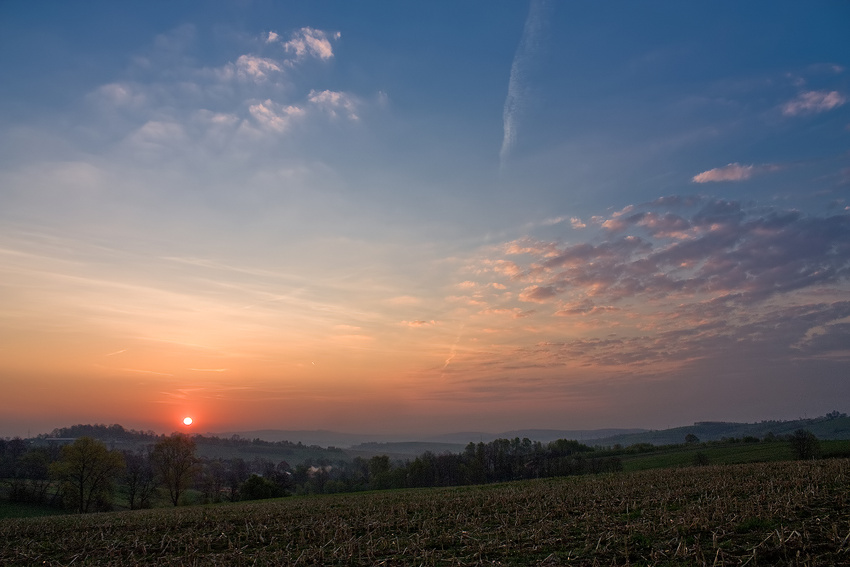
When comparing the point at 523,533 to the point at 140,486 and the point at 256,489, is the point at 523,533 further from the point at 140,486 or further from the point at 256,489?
the point at 140,486

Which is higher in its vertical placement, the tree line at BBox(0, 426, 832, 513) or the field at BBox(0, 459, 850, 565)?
the field at BBox(0, 459, 850, 565)

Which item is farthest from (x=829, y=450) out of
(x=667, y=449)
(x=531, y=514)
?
(x=531, y=514)

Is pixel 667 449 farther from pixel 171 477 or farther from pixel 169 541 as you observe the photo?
pixel 169 541

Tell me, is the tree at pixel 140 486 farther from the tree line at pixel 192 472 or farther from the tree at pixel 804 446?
the tree at pixel 804 446

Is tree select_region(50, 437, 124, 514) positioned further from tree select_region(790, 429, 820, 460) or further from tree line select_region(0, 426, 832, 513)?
tree select_region(790, 429, 820, 460)

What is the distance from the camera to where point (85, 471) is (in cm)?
7681

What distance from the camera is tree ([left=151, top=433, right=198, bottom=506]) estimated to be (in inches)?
3268

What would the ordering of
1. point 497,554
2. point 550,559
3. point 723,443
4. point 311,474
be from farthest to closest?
point 311,474, point 723,443, point 497,554, point 550,559

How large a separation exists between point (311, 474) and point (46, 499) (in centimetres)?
9029

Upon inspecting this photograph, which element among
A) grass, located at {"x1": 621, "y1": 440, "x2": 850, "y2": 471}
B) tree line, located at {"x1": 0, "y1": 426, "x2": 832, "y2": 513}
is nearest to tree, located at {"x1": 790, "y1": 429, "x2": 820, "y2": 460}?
tree line, located at {"x1": 0, "y1": 426, "x2": 832, "y2": 513}

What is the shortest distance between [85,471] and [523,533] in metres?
85.2

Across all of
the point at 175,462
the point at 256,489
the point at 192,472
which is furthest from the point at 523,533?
the point at 175,462

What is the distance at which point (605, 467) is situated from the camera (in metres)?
108

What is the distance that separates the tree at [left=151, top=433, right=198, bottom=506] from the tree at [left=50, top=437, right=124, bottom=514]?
6.28m
